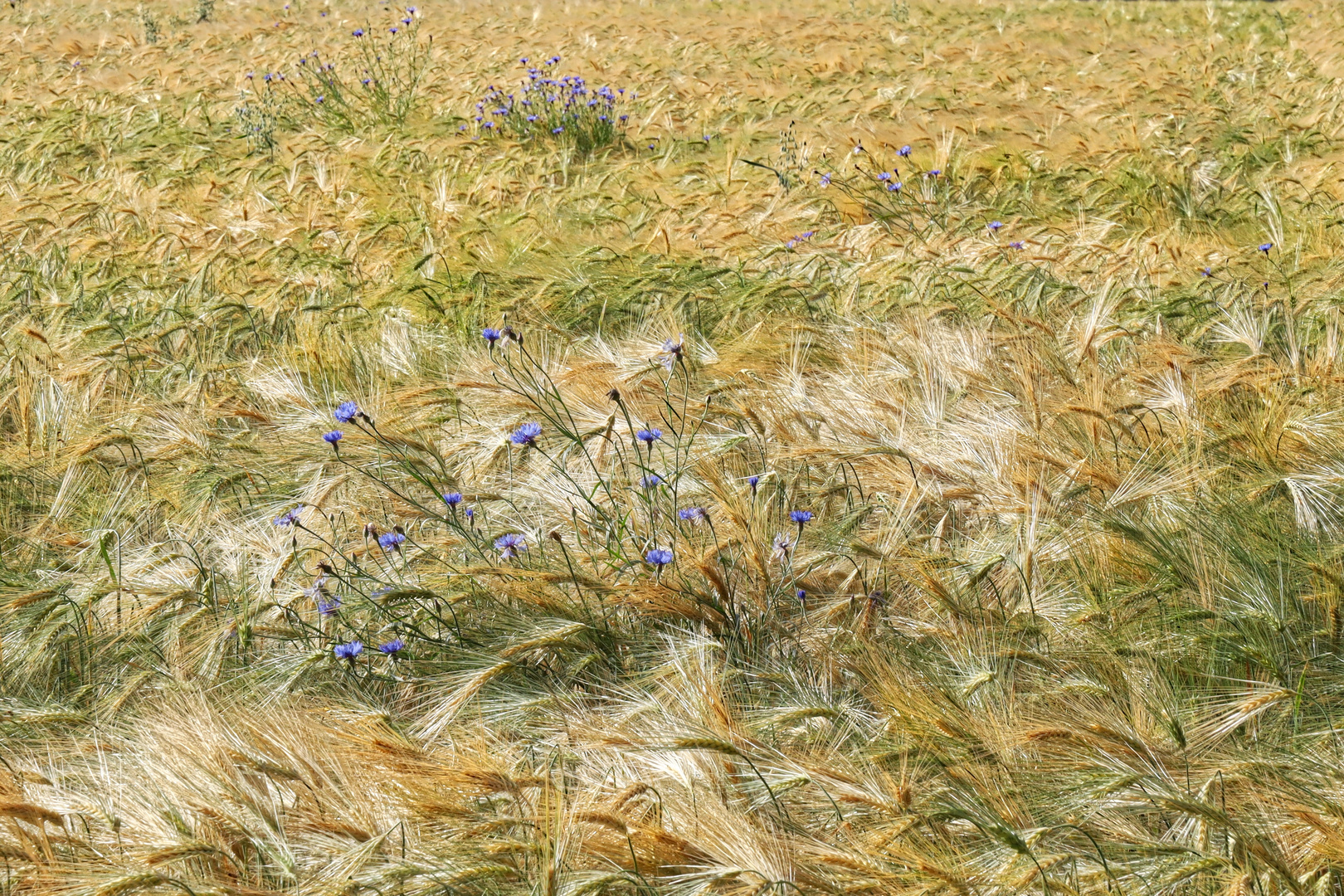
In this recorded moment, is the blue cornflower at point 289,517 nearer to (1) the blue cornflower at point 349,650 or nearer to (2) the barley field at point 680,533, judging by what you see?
(2) the barley field at point 680,533

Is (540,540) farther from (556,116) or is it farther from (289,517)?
(556,116)

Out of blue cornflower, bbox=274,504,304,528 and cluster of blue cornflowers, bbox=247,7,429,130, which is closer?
blue cornflower, bbox=274,504,304,528

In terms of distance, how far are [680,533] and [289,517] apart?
2.95 ft

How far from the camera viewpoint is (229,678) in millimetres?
2129

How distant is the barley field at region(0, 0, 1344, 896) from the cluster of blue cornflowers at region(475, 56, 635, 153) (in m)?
0.98

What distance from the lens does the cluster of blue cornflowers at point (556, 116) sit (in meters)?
6.55

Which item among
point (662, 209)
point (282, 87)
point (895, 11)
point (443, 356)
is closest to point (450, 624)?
point (443, 356)

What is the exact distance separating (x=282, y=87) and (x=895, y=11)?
8.23 m

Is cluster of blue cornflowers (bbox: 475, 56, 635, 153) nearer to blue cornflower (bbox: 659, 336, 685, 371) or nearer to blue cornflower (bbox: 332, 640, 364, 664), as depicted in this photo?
blue cornflower (bbox: 659, 336, 685, 371)

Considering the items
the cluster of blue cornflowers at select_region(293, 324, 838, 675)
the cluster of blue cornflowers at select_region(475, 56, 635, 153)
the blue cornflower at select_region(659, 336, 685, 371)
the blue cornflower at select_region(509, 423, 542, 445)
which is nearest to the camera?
the cluster of blue cornflowers at select_region(293, 324, 838, 675)

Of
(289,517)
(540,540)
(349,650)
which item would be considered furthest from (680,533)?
(289,517)

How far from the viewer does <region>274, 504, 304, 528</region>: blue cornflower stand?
231 cm

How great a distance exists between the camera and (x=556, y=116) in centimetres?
668

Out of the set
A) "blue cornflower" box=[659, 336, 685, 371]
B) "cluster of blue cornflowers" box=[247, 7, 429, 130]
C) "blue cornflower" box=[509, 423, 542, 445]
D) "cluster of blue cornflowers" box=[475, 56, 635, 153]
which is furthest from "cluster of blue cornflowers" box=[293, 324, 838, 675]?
"cluster of blue cornflowers" box=[247, 7, 429, 130]
